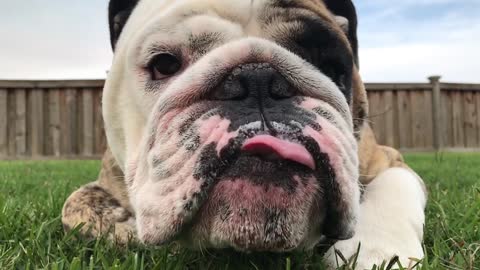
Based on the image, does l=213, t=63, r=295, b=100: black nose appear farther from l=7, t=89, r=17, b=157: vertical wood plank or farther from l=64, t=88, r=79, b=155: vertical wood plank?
l=7, t=89, r=17, b=157: vertical wood plank

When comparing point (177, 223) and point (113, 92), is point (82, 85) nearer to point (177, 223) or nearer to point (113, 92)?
point (113, 92)

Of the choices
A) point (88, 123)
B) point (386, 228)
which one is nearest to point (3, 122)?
point (88, 123)

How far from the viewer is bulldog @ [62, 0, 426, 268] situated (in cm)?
139

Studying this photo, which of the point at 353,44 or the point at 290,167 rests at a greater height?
the point at 353,44

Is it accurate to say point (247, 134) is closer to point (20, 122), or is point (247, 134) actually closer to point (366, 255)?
point (366, 255)

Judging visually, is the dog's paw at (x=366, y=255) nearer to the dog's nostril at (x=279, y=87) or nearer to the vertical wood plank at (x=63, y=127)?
the dog's nostril at (x=279, y=87)

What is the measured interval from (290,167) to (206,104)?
31cm

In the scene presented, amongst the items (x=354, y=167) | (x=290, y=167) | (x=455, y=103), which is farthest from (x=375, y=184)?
(x=455, y=103)

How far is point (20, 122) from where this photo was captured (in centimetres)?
1172

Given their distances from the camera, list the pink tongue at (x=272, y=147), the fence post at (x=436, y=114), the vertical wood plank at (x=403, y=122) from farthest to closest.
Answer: the fence post at (x=436, y=114)
the vertical wood plank at (x=403, y=122)
the pink tongue at (x=272, y=147)

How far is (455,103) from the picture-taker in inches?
507

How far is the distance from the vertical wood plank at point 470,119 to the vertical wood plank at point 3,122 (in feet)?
32.5

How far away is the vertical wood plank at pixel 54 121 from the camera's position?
38.4 feet

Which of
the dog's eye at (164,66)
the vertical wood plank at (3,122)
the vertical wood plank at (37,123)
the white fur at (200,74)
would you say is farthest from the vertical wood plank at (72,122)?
the dog's eye at (164,66)
